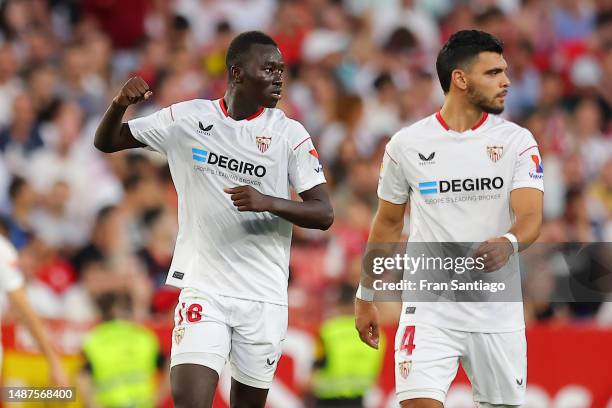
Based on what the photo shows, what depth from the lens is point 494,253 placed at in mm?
6820

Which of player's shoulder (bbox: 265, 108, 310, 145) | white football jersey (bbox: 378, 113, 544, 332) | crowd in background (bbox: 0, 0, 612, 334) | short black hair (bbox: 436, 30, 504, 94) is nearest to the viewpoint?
white football jersey (bbox: 378, 113, 544, 332)

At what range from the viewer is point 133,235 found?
40.9ft

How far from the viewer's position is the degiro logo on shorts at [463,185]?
7.42 metres

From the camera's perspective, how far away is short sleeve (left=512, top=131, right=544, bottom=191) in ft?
24.2

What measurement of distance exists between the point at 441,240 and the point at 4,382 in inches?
183

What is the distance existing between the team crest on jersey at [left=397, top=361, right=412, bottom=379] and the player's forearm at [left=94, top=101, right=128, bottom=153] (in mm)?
2064

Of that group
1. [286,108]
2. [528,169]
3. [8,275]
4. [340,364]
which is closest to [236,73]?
[528,169]

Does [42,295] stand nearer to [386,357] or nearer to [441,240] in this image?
[386,357]

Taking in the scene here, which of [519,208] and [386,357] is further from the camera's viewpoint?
[386,357]

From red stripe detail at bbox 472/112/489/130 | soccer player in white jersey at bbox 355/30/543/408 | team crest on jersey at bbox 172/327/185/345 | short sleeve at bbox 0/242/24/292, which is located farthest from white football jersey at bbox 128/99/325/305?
short sleeve at bbox 0/242/24/292

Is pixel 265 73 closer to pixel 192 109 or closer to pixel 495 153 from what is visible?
pixel 192 109

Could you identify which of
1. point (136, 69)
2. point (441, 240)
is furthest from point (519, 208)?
point (136, 69)

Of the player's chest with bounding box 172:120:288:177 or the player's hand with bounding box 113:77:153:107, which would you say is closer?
the player's hand with bounding box 113:77:153:107

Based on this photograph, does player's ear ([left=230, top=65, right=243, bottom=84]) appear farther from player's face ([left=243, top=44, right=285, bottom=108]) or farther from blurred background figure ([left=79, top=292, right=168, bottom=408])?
blurred background figure ([left=79, top=292, right=168, bottom=408])
